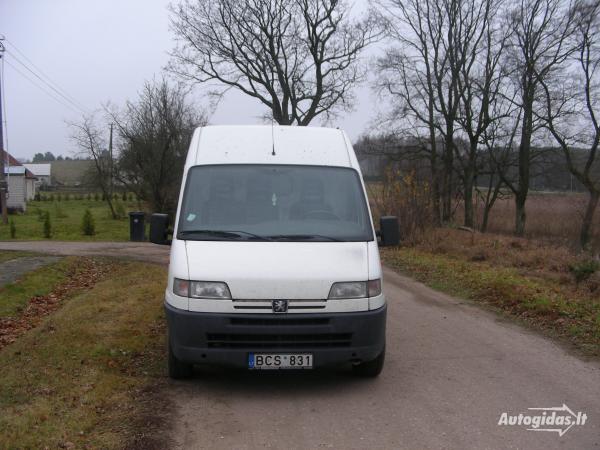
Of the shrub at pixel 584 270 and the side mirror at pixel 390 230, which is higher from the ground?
the side mirror at pixel 390 230

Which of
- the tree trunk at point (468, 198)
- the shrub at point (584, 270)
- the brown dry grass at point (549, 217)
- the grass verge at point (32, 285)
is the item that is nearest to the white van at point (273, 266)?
the grass verge at point (32, 285)

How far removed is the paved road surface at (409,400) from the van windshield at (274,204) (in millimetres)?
1440

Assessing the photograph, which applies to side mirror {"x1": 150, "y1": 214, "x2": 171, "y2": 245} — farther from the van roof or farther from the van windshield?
the van roof

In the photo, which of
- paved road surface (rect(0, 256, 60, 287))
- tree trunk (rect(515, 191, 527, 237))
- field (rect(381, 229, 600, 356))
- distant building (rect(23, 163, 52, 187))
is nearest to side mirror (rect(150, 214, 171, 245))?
field (rect(381, 229, 600, 356))

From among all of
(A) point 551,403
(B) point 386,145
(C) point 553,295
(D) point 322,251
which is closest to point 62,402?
(D) point 322,251

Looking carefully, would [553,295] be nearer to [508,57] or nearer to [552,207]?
[508,57]

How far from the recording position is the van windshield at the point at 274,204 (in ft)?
19.1

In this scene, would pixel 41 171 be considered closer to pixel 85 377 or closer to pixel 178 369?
pixel 85 377

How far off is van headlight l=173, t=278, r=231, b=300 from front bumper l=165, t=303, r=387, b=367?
0.52ft

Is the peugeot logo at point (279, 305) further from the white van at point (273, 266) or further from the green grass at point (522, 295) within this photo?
the green grass at point (522, 295)

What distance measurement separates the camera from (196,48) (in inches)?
1395

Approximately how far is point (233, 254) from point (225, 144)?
1727mm

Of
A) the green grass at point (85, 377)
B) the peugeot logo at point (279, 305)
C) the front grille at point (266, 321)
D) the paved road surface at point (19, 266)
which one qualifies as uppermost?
the peugeot logo at point (279, 305)

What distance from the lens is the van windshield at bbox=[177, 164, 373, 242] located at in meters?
5.81
